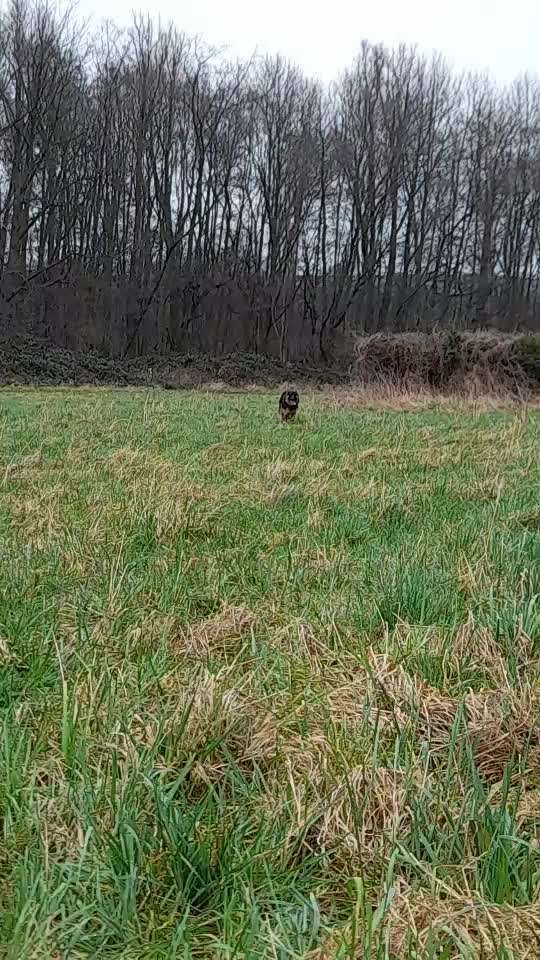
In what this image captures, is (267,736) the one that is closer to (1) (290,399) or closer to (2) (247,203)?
(1) (290,399)

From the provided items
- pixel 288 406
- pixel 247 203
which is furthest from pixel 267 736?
pixel 247 203

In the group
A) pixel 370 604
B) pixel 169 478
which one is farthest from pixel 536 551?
pixel 169 478

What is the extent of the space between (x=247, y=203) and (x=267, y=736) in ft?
95.8

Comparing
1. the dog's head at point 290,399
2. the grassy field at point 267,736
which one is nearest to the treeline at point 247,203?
the dog's head at point 290,399

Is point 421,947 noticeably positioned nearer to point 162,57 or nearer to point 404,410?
point 404,410

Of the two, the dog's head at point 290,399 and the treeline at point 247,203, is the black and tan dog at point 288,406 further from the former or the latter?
the treeline at point 247,203

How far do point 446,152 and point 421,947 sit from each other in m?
33.6

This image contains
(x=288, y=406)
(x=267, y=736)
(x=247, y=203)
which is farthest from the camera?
(x=247, y=203)

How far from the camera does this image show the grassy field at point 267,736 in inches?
34.4

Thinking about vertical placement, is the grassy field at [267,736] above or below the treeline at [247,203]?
below

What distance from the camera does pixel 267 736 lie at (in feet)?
4.36

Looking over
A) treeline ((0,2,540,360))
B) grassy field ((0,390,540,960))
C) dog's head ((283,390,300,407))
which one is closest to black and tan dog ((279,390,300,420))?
dog's head ((283,390,300,407))

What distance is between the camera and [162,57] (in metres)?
25.6

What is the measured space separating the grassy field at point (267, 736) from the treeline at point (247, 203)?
22.5 metres
